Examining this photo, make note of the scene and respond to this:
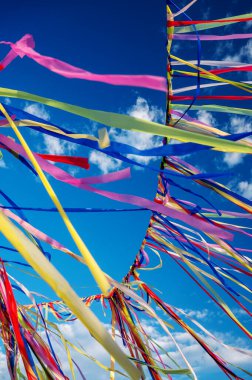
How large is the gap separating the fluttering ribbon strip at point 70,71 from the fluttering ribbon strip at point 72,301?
0.85 ft

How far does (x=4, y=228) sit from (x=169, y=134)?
0.73ft

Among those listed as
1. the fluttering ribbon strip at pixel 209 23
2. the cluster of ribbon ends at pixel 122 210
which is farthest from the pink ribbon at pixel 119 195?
the fluttering ribbon strip at pixel 209 23

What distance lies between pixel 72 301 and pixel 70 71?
35 cm

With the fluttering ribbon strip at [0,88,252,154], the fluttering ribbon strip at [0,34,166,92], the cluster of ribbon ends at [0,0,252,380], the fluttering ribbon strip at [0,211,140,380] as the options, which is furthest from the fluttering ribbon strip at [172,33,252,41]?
the fluttering ribbon strip at [0,211,140,380]

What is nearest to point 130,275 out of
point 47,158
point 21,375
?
point 21,375

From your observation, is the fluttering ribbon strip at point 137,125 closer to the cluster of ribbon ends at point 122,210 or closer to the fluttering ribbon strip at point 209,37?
the cluster of ribbon ends at point 122,210

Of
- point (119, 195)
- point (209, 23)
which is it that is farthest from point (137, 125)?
point (209, 23)

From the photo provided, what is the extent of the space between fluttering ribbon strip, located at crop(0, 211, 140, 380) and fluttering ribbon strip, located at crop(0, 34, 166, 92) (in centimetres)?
26

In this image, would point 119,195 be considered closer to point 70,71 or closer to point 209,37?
point 70,71

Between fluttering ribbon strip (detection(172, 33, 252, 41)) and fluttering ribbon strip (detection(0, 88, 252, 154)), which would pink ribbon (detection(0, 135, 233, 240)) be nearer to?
fluttering ribbon strip (detection(0, 88, 252, 154))

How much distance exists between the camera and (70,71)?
0.56 m

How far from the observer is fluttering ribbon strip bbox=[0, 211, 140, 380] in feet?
1.08

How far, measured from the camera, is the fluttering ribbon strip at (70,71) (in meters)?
0.49

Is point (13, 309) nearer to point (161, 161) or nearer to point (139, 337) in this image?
point (161, 161)
